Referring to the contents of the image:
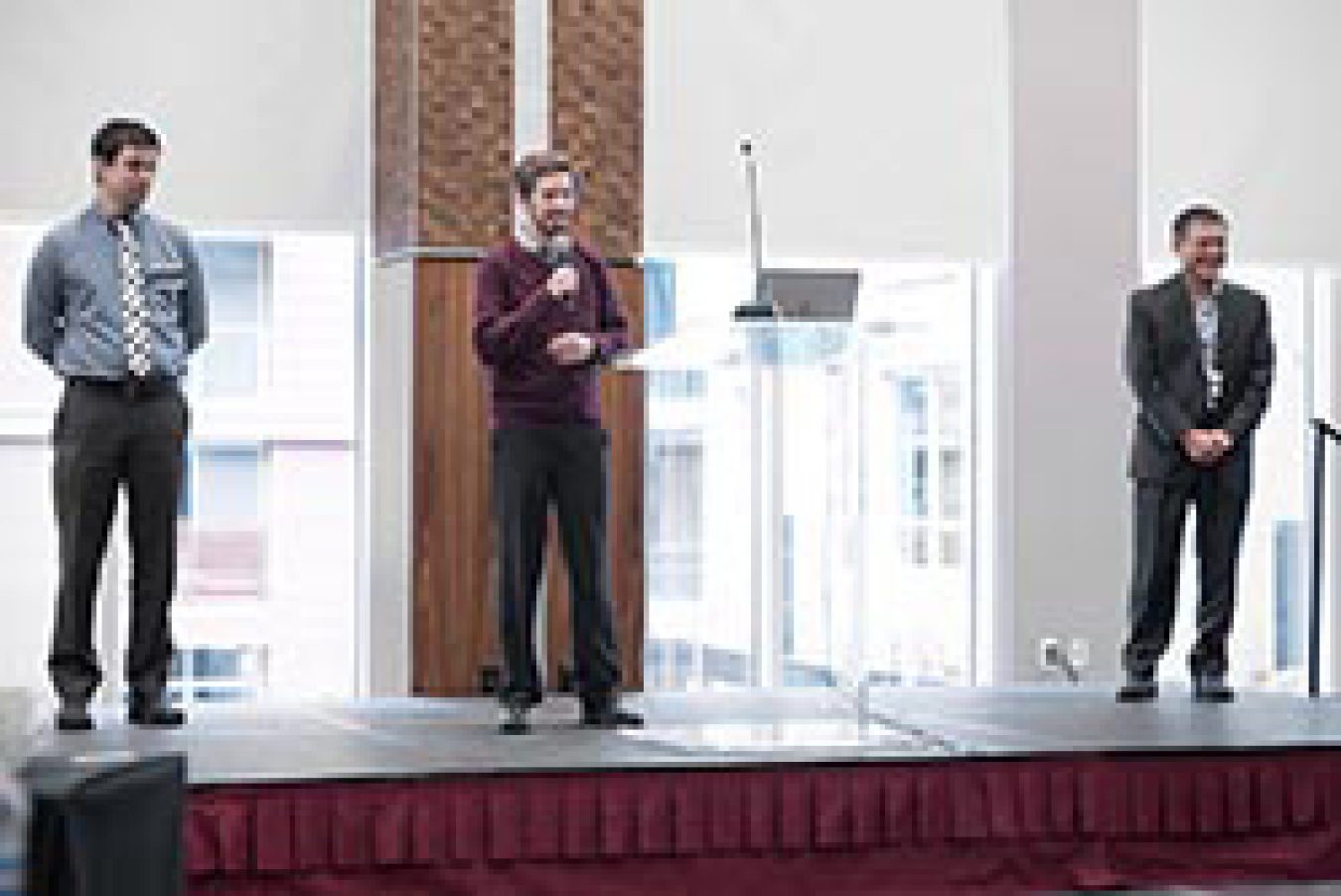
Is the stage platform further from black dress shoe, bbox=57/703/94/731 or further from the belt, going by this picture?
the belt

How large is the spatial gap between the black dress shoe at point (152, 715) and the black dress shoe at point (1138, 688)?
257 centimetres

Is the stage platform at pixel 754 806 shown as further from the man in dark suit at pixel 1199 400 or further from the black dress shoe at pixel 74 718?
the man in dark suit at pixel 1199 400

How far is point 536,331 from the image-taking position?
16.5ft

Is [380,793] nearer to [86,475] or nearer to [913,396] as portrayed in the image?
[86,475]

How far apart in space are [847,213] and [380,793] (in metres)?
3.58

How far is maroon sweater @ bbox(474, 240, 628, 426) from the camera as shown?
16.5 ft

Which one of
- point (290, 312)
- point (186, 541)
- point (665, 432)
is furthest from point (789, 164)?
point (186, 541)

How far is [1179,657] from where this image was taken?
27.9 feet

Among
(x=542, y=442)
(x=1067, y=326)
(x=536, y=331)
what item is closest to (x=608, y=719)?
(x=542, y=442)

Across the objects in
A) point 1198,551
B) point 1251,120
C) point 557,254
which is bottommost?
point 1198,551

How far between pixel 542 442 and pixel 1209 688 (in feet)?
6.89

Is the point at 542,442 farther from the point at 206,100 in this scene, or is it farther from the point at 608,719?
the point at 206,100

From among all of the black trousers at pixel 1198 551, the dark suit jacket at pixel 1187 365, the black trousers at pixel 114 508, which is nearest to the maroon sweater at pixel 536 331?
the black trousers at pixel 114 508

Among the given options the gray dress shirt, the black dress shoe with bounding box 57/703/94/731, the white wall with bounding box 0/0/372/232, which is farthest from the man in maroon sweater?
the white wall with bounding box 0/0/372/232
